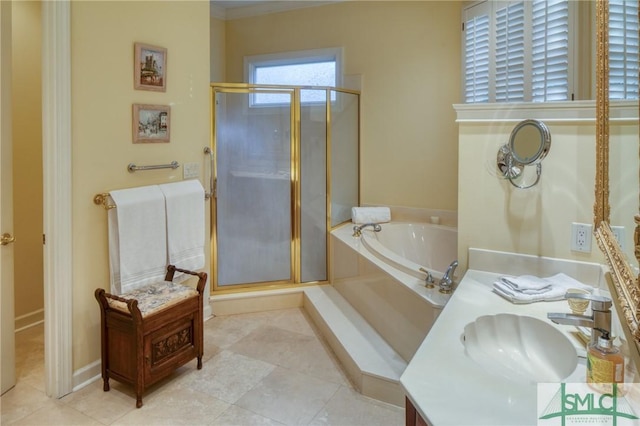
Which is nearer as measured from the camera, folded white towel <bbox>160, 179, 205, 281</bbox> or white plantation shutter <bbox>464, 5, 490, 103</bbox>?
folded white towel <bbox>160, 179, 205, 281</bbox>

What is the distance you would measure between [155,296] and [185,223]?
554mm

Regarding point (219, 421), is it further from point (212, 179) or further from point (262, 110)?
point (262, 110)

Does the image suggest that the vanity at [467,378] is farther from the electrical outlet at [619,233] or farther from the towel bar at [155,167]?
the towel bar at [155,167]

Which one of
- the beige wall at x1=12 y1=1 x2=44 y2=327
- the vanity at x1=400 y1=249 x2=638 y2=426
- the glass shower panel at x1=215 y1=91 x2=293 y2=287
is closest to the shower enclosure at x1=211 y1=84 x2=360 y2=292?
the glass shower panel at x1=215 y1=91 x2=293 y2=287

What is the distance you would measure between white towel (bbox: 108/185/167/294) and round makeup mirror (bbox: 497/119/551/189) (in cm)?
189

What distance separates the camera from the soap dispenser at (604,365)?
0.85 metres

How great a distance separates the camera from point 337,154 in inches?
149

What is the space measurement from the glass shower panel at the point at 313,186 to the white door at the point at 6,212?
201 centimetres

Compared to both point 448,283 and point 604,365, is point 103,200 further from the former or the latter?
point 604,365

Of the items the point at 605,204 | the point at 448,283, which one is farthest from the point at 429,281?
the point at 605,204

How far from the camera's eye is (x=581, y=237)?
167cm

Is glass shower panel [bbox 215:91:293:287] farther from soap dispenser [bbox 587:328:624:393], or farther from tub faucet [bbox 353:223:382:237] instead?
soap dispenser [bbox 587:328:624:393]

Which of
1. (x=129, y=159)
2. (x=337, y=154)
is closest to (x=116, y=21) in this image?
(x=129, y=159)

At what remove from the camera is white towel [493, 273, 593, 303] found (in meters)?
1.46
